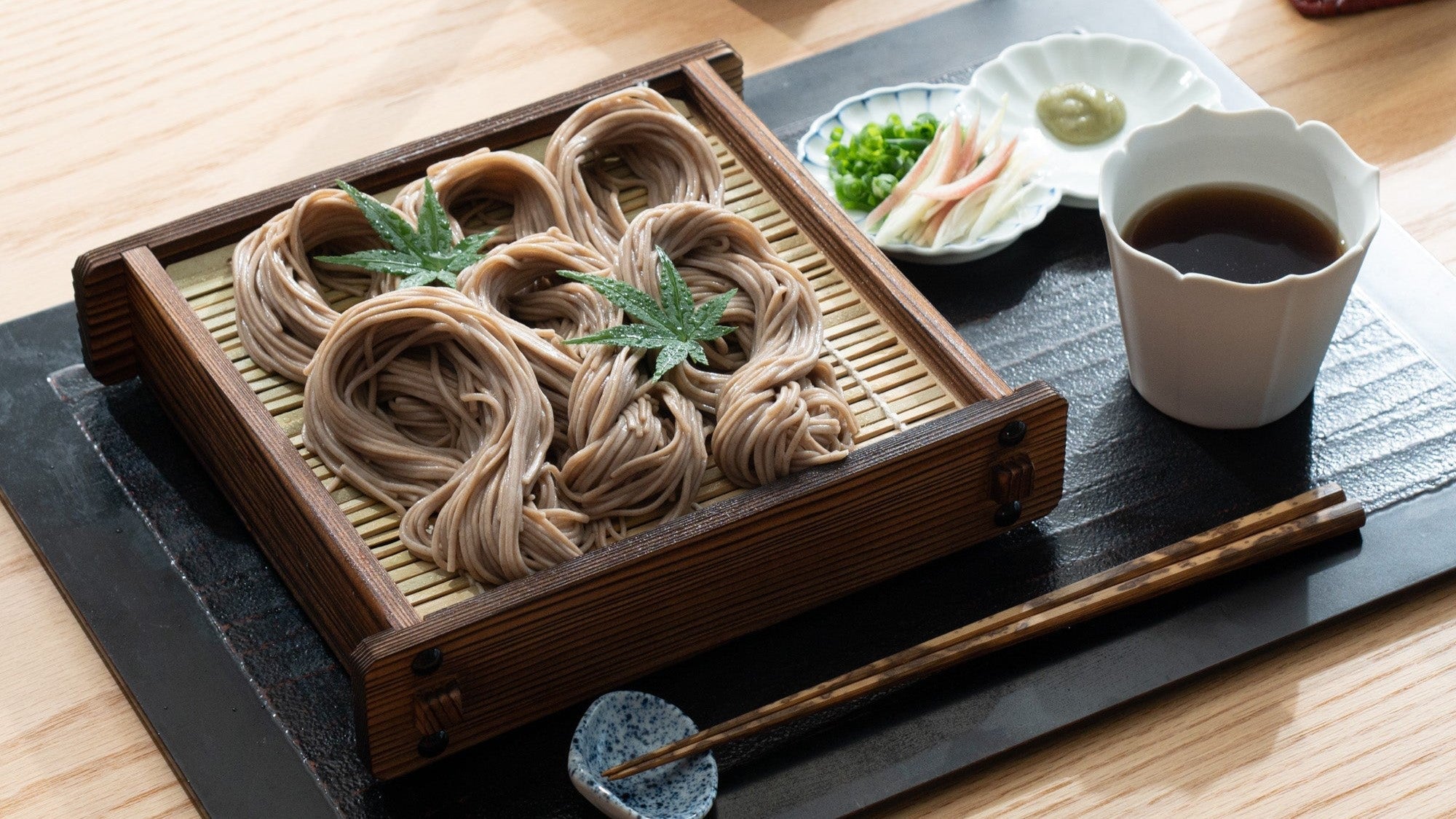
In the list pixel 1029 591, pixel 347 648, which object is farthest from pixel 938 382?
pixel 347 648

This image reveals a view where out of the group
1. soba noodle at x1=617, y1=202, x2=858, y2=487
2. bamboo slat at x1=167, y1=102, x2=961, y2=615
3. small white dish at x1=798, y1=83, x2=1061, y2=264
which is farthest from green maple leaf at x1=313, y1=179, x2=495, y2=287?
small white dish at x1=798, y1=83, x2=1061, y2=264

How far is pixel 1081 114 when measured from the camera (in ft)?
9.05

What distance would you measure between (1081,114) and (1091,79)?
0.11 meters

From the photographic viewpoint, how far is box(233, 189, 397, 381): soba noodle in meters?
2.22

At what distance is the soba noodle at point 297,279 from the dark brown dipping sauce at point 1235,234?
1.01m

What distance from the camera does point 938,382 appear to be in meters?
2.16

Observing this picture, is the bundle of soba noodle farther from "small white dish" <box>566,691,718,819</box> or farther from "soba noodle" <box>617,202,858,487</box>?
"small white dish" <box>566,691,718,819</box>

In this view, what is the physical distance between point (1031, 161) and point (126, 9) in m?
1.77

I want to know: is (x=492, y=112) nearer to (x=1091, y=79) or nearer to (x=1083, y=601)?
(x=1091, y=79)

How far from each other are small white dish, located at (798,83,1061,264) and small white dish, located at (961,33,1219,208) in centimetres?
4

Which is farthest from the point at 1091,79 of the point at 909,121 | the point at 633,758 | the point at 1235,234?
the point at 633,758

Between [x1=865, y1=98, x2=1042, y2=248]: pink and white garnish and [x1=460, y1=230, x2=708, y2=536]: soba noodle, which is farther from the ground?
[x1=460, y1=230, x2=708, y2=536]: soba noodle

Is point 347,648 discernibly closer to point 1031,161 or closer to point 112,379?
point 112,379

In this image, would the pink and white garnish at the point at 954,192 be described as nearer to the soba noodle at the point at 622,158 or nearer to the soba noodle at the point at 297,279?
the soba noodle at the point at 622,158
